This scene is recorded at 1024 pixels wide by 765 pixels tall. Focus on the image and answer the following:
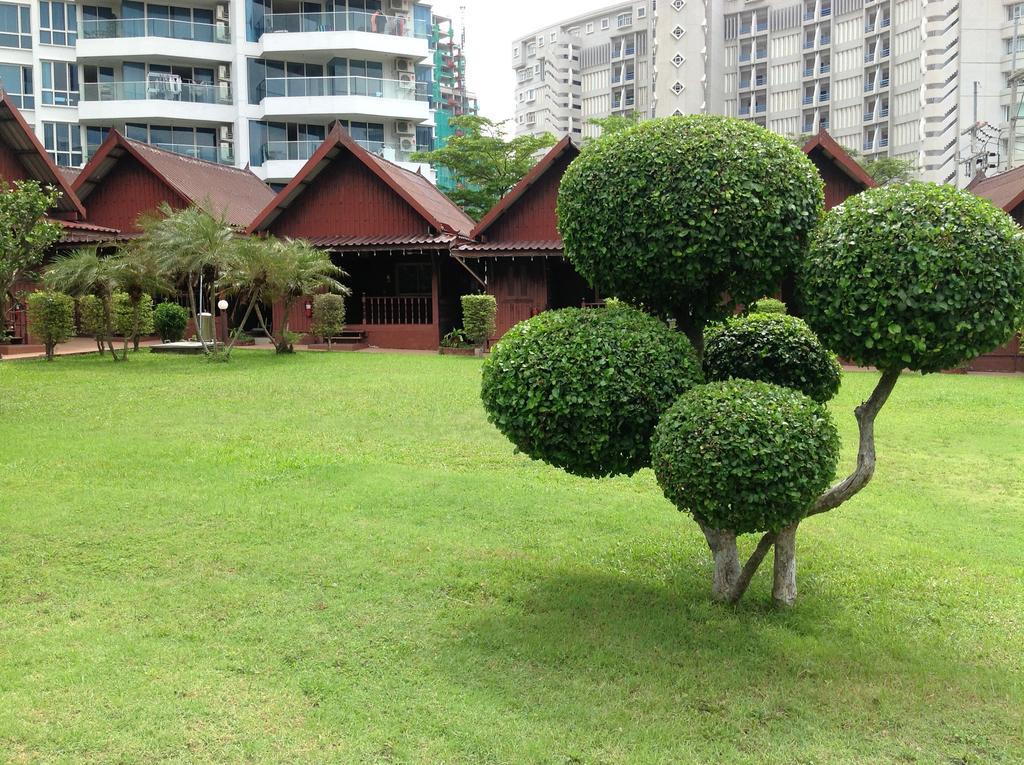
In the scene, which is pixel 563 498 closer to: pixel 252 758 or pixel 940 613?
pixel 940 613

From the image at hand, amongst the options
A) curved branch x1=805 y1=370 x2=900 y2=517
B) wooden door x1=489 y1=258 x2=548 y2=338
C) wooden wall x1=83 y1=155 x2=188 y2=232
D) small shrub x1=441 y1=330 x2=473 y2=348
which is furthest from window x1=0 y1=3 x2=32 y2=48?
curved branch x1=805 y1=370 x2=900 y2=517

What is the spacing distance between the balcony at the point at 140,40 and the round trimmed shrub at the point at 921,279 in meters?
39.0

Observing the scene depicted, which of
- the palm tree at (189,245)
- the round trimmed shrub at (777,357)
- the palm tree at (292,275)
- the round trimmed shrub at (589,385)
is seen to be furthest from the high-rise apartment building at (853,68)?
the round trimmed shrub at (589,385)

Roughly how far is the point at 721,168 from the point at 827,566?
304 centimetres

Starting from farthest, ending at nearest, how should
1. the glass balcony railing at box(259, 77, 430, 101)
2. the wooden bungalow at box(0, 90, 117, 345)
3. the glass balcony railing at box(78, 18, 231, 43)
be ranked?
the glass balcony railing at box(259, 77, 430, 101), the glass balcony railing at box(78, 18, 231, 43), the wooden bungalow at box(0, 90, 117, 345)

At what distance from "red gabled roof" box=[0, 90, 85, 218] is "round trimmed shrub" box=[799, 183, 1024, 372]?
1886 centimetres

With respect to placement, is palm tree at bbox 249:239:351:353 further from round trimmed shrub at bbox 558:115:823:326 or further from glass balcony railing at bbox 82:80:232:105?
glass balcony railing at bbox 82:80:232:105

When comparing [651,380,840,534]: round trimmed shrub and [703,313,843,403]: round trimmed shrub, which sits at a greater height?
[703,313,843,403]: round trimmed shrub

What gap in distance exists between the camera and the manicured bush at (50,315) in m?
17.9

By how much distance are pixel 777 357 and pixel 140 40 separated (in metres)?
38.5

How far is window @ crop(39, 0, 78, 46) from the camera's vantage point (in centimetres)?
3891

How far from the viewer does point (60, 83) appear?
39.9 meters

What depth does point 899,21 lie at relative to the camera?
6469cm

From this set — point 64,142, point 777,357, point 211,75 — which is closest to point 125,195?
point 211,75
